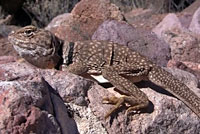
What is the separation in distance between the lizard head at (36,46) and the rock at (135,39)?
325 cm

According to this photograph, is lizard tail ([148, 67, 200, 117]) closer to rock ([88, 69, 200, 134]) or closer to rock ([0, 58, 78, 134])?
rock ([88, 69, 200, 134])

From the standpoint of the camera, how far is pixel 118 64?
4.92 m

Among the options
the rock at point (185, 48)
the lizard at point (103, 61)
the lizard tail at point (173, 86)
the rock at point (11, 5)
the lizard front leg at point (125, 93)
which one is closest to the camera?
the lizard front leg at point (125, 93)

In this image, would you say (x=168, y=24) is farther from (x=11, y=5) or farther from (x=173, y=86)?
(x=11, y=5)

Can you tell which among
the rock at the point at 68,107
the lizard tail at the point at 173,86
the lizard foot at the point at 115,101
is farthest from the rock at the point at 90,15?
the lizard foot at the point at 115,101

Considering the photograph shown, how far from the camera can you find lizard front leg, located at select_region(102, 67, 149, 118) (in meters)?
4.25

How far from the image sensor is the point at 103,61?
487 cm

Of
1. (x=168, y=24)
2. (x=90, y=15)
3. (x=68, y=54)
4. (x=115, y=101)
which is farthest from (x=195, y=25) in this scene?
(x=115, y=101)

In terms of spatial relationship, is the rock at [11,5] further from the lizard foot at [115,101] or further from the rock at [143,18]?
the lizard foot at [115,101]

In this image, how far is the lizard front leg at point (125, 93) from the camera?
4246 mm

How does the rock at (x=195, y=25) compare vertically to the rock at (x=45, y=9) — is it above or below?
above

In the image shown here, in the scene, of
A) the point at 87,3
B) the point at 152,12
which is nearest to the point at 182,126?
the point at 87,3

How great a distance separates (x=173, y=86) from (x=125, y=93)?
720 mm

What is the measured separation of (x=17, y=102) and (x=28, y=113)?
0.13 meters
